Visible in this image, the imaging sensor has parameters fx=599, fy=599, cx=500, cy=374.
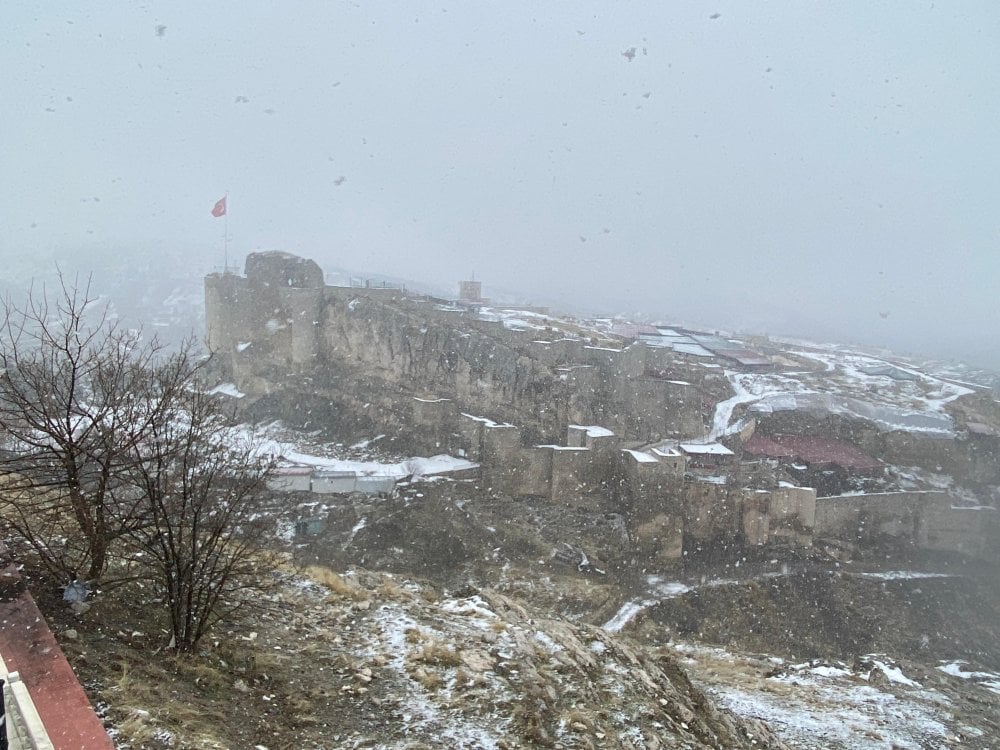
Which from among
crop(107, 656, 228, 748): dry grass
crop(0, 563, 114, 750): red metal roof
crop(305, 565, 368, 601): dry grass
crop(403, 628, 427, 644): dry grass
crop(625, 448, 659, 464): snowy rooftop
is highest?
crop(0, 563, 114, 750): red metal roof

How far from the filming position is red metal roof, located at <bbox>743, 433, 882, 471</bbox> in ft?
76.6

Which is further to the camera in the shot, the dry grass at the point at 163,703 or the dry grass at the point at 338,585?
the dry grass at the point at 338,585

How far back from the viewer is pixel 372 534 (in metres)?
18.0

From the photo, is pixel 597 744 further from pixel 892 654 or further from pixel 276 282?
pixel 276 282

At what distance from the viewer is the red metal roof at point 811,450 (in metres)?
23.3

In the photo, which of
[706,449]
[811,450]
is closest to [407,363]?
[706,449]

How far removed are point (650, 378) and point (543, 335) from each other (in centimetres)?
552

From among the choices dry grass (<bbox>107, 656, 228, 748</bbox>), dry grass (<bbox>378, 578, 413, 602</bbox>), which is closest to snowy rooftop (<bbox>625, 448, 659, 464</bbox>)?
dry grass (<bbox>378, 578, 413, 602</bbox>)

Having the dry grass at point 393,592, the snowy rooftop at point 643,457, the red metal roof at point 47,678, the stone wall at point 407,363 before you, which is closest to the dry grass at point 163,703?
the red metal roof at point 47,678

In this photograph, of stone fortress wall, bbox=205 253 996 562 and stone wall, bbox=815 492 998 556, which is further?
stone wall, bbox=815 492 998 556

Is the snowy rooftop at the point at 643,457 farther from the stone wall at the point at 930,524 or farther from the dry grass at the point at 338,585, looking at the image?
the dry grass at the point at 338,585

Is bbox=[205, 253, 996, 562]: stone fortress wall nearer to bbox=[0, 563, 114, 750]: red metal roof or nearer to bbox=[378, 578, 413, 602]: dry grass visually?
bbox=[378, 578, 413, 602]: dry grass

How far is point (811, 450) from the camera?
24.1 metres

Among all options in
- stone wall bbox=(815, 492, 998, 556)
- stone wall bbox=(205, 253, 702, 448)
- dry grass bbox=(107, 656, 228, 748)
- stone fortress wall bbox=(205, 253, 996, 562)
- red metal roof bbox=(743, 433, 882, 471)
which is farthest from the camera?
stone wall bbox=(205, 253, 702, 448)
